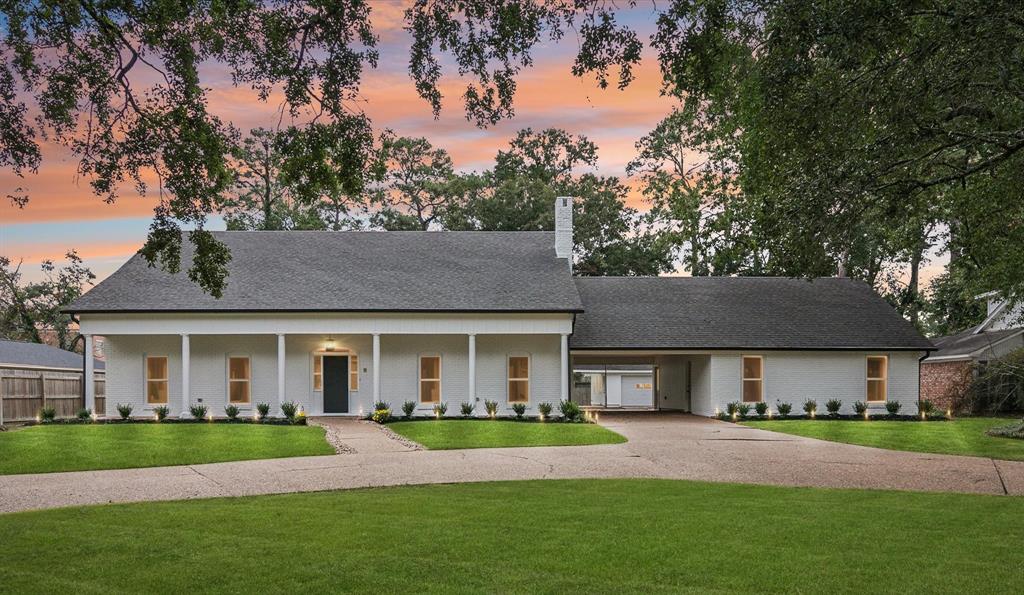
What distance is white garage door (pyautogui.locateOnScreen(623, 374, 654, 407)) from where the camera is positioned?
4475cm

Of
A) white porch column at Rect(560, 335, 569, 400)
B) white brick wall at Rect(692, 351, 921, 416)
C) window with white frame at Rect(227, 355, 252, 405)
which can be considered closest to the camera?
white porch column at Rect(560, 335, 569, 400)

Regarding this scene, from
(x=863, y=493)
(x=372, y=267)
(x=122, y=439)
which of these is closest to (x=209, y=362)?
(x=372, y=267)

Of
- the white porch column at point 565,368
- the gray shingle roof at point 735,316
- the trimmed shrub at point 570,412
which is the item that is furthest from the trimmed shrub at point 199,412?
the gray shingle roof at point 735,316

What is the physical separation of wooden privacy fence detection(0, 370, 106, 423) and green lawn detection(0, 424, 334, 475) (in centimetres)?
377

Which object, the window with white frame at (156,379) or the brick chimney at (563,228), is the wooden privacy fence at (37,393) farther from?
the brick chimney at (563,228)

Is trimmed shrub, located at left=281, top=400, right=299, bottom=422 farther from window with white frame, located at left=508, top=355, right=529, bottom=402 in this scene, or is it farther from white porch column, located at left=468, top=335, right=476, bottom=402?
window with white frame, located at left=508, top=355, right=529, bottom=402

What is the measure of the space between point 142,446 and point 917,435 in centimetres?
1736

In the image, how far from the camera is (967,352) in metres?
31.0

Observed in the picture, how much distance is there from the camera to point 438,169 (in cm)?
4809

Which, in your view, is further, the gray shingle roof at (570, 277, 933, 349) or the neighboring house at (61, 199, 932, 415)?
the gray shingle roof at (570, 277, 933, 349)

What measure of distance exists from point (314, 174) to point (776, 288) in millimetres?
25369

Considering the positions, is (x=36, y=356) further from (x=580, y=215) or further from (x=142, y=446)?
(x=580, y=215)

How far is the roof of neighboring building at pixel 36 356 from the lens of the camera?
2912 cm

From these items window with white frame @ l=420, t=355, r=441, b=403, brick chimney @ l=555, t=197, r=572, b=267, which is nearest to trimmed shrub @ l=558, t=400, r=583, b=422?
window with white frame @ l=420, t=355, r=441, b=403
